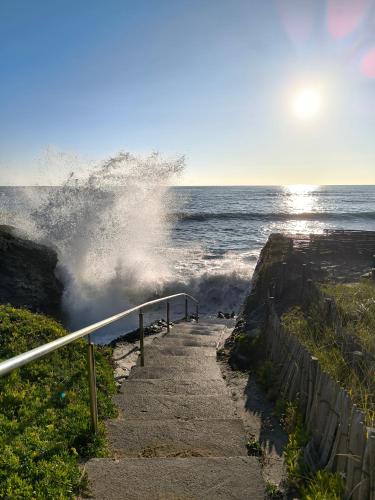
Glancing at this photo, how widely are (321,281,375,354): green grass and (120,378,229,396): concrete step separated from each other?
1.88 meters

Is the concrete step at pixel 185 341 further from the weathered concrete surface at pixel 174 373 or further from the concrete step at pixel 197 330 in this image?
the weathered concrete surface at pixel 174 373

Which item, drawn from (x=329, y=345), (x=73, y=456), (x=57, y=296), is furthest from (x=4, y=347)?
(x=57, y=296)

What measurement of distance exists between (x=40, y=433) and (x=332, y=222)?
187 feet

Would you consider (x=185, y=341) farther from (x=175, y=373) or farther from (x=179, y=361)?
(x=175, y=373)

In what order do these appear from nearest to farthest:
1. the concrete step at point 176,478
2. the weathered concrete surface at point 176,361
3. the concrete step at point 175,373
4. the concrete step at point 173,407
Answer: the concrete step at point 176,478 < the concrete step at point 173,407 < the concrete step at point 175,373 < the weathered concrete surface at point 176,361

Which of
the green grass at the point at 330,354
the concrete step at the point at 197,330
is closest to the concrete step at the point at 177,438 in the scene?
the green grass at the point at 330,354

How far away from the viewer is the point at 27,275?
15156 mm

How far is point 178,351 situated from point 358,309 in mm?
3289

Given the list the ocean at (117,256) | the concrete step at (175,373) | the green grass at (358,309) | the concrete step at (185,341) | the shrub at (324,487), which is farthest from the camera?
the ocean at (117,256)

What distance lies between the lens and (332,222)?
186 ft

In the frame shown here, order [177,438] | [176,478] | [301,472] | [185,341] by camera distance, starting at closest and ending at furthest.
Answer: [176,478], [301,472], [177,438], [185,341]

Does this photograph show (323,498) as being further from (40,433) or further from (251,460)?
(40,433)

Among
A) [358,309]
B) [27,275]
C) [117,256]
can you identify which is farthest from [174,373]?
[117,256]

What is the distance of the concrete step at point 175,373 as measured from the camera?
6277 mm
